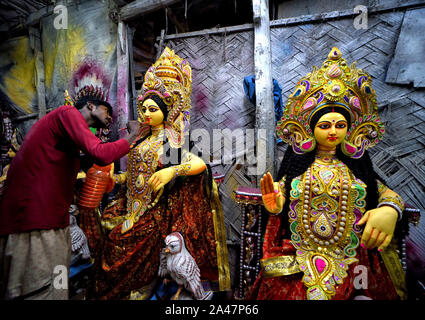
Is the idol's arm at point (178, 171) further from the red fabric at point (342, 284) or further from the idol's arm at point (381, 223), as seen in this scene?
the idol's arm at point (381, 223)

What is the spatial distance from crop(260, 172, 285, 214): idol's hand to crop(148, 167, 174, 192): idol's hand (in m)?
0.80

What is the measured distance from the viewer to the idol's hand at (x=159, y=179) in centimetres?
199

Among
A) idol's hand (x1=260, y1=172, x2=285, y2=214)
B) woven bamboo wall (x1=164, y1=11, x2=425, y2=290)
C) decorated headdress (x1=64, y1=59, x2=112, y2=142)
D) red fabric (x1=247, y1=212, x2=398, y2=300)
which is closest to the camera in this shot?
red fabric (x1=247, y1=212, x2=398, y2=300)

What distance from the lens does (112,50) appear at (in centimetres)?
344

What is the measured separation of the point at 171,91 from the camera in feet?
7.48

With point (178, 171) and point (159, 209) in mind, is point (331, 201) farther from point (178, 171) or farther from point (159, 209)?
point (159, 209)

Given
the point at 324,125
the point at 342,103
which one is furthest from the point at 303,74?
the point at 324,125

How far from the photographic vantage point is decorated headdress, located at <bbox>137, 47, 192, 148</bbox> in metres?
2.27

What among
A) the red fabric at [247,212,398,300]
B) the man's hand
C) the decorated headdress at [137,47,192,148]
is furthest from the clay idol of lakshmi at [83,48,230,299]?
the red fabric at [247,212,398,300]

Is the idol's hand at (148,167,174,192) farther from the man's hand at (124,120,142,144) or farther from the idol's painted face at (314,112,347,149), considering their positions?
the idol's painted face at (314,112,347,149)

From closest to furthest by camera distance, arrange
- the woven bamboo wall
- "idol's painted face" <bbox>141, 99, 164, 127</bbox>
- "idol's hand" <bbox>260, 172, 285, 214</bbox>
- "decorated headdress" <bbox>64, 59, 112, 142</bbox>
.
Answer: "idol's hand" <bbox>260, 172, 285, 214</bbox>
"idol's painted face" <bbox>141, 99, 164, 127</bbox>
the woven bamboo wall
"decorated headdress" <bbox>64, 59, 112, 142</bbox>

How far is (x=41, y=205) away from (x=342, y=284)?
2.07 metres

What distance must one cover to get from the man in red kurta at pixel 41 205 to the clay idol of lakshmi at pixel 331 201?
1380 millimetres

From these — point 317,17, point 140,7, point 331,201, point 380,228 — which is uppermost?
point 140,7
